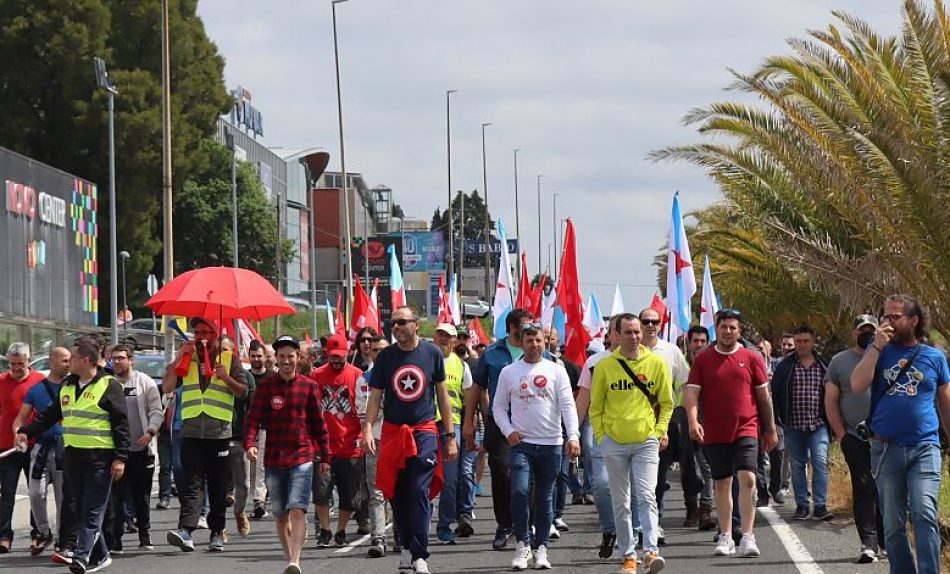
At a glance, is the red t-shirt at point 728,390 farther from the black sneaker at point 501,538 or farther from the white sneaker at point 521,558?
the black sneaker at point 501,538

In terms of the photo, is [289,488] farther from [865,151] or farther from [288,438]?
[865,151]

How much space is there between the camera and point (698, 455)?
47.4 ft

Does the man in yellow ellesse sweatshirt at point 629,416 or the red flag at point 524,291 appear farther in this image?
the red flag at point 524,291

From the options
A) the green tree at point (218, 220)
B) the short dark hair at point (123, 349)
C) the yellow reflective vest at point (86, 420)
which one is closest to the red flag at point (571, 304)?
the short dark hair at point (123, 349)

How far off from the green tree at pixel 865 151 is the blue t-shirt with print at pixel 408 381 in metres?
7.56

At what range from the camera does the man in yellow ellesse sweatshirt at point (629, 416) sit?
36.7ft

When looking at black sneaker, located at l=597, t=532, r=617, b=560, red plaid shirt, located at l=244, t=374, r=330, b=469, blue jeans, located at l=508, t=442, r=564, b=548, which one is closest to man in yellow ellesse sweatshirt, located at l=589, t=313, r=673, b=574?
blue jeans, located at l=508, t=442, r=564, b=548

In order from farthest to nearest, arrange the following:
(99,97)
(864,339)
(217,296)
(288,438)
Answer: (99,97) → (217,296) → (864,339) → (288,438)

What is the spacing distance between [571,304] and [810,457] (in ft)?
10.1

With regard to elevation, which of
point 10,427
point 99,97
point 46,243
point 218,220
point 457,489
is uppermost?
point 99,97

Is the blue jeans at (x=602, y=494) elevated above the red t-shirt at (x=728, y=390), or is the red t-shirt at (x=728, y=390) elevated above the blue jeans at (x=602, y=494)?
the red t-shirt at (x=728, y=390)

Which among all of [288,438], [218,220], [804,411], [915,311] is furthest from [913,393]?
[218,220]

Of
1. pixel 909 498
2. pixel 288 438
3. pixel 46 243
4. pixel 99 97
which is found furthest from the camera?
pixel 99 97

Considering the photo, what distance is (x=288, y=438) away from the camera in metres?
11.5
